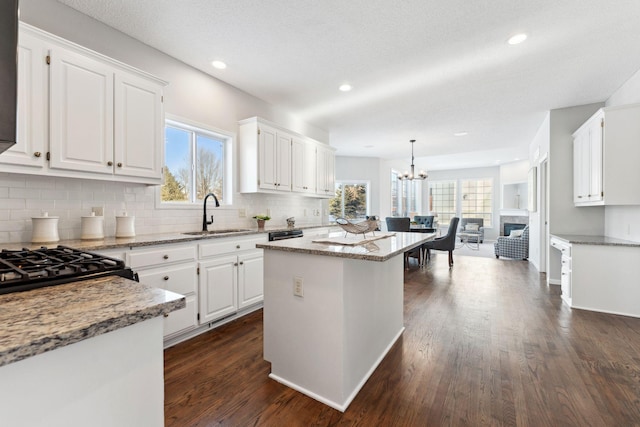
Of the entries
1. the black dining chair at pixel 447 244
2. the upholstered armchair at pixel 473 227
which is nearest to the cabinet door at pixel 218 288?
the black dining chair at pixel 447 244

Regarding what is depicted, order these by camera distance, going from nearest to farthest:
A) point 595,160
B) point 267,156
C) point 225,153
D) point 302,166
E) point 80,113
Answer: point 80,113
point 595,160
point 225,153
point 267,156
point 302,166

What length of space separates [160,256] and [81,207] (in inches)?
30.5

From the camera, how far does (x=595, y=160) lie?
11.4 feet

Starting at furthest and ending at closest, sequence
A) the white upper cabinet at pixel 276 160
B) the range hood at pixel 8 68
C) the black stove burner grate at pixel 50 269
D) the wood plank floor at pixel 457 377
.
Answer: the white upper cabinet at pixel 276 160 → the wood plank floor at pixel 457 377 → the black stove burner grate at pixel 50 269 → the range hood at pixel 8 68

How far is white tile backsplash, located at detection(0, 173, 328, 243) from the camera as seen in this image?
6.74 ft

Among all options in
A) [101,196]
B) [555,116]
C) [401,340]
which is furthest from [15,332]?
[555,116]

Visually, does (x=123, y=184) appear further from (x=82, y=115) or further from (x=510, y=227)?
(x=510, y=227)

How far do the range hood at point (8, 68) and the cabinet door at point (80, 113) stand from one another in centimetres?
164

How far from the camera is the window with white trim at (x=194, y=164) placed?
313 cm

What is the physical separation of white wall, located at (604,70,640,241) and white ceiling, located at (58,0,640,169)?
0.12 metres

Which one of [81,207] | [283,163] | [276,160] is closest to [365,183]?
[283,163]

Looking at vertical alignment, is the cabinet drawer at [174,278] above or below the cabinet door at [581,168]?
below

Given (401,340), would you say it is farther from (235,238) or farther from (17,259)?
(17,259)

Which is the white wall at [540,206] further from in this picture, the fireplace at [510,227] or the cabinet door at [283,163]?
the cabinet door at [283,163]
